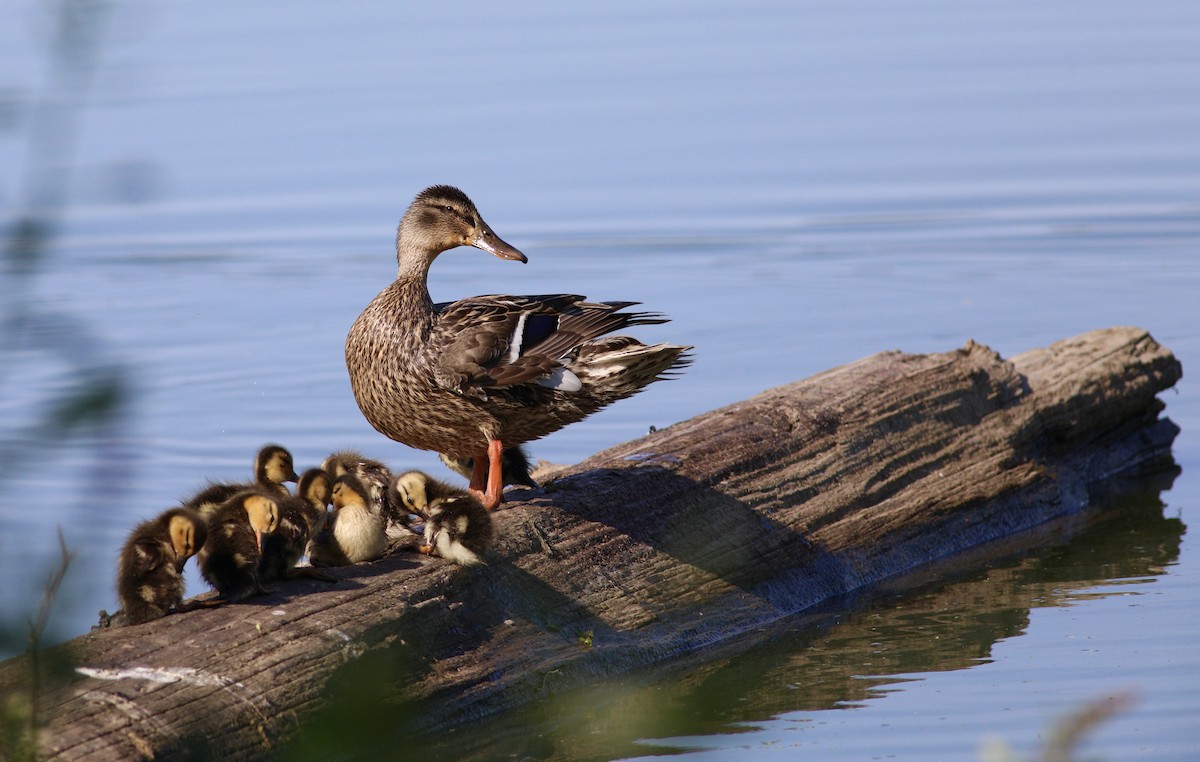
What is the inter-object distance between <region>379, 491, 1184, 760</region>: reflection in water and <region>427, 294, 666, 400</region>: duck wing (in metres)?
1.15

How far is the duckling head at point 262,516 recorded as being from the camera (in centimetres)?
448

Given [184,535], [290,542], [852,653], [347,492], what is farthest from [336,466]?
[852,653]

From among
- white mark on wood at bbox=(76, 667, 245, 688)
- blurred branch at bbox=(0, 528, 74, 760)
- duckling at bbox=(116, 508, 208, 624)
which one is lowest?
white mark on wood at bbox=(76, 667, 245, 688)

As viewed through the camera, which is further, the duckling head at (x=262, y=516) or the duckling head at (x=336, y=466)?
the duckling head at (x=336, y=466)

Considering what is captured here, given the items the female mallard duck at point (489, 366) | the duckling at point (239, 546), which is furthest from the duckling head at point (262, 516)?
the female mallard duck at point (489, 366)

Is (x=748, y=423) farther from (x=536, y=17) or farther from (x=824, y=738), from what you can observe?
(x=536, y=17)

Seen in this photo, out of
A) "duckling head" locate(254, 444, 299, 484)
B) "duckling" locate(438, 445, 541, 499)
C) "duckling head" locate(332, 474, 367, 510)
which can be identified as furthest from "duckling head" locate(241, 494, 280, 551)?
"duckling" locate(438, 445, 541, 499)

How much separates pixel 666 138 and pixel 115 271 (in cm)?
590

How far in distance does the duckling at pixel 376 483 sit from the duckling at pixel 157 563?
2.44ft

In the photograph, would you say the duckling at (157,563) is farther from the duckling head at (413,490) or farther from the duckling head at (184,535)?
the duckling head at (413,490)

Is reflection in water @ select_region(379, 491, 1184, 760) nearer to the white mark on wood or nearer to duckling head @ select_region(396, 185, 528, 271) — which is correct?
the white mark on wood

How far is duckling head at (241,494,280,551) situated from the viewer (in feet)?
14.7

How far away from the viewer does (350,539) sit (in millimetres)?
4863

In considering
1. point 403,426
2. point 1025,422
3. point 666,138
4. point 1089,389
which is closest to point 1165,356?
point 1089,389
